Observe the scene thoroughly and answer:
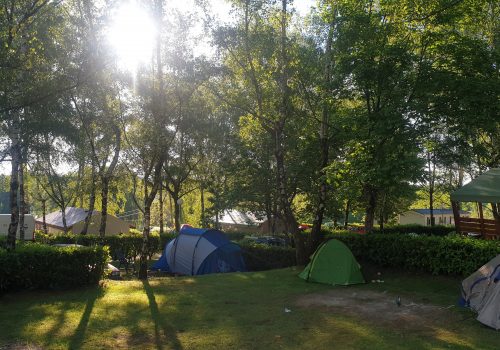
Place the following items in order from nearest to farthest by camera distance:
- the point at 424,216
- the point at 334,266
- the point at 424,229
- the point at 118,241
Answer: the point at 334,266 → the point at 118,241 → the point at 424,229 → the point at 424,216

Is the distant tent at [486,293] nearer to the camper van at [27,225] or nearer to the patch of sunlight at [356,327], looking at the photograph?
the patch of sunlight at [356,327]

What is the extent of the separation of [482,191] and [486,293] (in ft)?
18.2

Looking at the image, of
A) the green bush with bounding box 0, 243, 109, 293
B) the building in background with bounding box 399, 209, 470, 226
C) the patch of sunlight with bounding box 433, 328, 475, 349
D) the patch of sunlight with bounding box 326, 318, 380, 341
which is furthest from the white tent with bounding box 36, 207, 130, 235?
the building in background with bounding box 399, 209, 470, 226

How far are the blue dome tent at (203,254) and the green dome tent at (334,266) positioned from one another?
17.7 feet

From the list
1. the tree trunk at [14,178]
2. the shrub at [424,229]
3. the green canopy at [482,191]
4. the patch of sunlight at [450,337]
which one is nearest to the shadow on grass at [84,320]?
the tree trunk at [14,178]

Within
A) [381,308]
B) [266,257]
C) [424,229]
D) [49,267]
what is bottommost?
[381,308]

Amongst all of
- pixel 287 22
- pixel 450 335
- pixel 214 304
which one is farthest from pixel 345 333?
pixel 287 22

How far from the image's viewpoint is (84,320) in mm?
9297

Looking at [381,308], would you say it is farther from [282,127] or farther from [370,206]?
[282,127]

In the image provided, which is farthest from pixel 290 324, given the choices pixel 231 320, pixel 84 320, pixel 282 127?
pixel 282 127

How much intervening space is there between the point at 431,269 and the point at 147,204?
951 centimetres

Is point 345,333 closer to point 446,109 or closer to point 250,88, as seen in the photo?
point 446,109

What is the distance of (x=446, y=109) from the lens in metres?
13.3

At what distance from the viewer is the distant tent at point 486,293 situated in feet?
27.3
